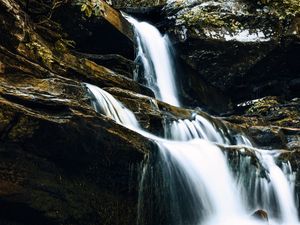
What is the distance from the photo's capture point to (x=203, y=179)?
6949mm

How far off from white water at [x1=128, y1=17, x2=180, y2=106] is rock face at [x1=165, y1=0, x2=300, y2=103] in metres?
0.55

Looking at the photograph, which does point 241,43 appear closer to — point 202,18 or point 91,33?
point 202,18

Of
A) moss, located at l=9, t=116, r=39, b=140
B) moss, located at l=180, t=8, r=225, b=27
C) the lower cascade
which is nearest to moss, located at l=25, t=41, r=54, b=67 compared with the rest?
the lower cascade

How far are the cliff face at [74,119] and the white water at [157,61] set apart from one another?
0.49 meters

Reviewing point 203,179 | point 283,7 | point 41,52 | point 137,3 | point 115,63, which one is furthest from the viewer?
A: point 137,3

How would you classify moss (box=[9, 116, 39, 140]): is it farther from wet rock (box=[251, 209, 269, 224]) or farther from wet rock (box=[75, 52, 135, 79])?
wet rock (box=[75, 52, 135, 79])

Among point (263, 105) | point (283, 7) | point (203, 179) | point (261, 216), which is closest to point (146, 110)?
point (203, 179)

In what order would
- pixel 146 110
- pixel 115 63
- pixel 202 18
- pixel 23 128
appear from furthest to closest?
pixel 202 18
pixel 115 63
pixel 146 110
pixel 23 128

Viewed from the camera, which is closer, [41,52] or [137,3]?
[41,52]

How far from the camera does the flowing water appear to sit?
6.01 meters

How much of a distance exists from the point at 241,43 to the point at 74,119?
9.12 metres

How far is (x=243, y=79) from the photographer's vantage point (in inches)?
546

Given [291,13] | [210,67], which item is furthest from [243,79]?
[291,13]

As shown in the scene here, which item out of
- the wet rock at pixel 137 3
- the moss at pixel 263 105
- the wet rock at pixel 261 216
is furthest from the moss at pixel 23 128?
the wet rock at pixel 137 3
